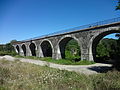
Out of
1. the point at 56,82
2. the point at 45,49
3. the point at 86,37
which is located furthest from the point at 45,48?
the point at 56,82

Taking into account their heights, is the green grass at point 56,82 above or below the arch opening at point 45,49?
below

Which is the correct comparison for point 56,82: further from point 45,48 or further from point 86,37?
point 45,48

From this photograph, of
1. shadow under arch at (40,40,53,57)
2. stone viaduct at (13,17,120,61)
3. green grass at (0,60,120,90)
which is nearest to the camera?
green grass at (0,60,120,90)

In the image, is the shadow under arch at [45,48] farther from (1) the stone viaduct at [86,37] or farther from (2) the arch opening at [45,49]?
(1) the stone viaduct at [86,37]

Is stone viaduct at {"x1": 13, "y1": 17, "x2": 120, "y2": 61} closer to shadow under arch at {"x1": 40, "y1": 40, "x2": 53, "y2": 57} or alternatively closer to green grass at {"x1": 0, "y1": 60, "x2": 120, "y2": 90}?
shadow under arch at {"x1": 40, "y1": 40, "x2": 53, "y2": 57}

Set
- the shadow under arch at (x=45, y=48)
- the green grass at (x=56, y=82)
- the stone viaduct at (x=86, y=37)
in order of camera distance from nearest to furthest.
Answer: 1. the green grass at (x=56, y=82)
2. the stone viaduct at (x=86, y=37)
3. the shadow under arch at (x=45, y=48)

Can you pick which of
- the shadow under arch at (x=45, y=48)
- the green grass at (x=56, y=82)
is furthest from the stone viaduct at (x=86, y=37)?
the green grass at (x=56, y=82)

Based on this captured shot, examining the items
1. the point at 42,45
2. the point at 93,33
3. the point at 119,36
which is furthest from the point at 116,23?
the point at 42,45

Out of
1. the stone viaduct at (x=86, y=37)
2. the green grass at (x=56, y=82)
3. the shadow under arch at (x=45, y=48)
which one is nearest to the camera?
the green grass at (x=56, y=82)

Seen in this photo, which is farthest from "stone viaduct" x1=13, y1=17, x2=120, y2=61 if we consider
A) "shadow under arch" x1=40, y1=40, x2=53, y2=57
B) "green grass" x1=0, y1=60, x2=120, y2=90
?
"green grass" x1=0, y1=60, x2=120, y2=90

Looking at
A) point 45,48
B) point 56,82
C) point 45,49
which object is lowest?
point 56,82

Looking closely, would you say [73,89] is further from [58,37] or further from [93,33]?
[58,37]

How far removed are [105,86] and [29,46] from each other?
32.3 m

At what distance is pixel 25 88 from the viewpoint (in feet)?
12.6
